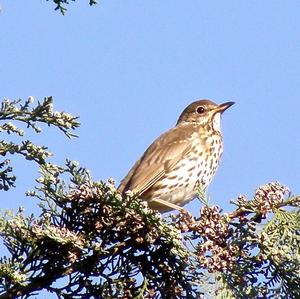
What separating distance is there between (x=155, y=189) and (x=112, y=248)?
10.3ft

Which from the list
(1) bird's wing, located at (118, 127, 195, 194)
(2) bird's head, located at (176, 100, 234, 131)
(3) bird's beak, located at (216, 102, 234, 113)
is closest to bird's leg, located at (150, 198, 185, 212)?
(1) bird's wing, located at (118, 127, 195, 194)

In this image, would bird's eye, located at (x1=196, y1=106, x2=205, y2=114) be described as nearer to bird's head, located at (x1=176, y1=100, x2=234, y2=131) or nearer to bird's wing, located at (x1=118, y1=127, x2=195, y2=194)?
bird's head, located at (x1=176, y1=100, x2=234, y2=131)

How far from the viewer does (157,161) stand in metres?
7.62

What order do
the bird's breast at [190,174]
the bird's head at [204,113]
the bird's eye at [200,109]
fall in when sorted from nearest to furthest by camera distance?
1. the bird's breast at [190,174]
2. the bird's head at [204,113]
3. the bird's eye at [200,109]

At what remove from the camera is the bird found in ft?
23.7

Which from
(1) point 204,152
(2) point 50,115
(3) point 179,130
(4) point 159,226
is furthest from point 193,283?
(3) point 179,130

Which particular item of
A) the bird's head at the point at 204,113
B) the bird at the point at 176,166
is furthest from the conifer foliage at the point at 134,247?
the bird's head at the point at 204,113

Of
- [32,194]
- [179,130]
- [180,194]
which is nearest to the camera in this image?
[32,194]

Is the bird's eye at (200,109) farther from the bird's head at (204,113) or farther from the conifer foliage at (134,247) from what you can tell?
the conifer foliage at (134,247)

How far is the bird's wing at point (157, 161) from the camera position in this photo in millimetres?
7324

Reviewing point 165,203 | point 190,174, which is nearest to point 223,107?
point 190,174

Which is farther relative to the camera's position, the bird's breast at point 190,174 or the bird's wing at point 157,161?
the bird's wing at point 157,161

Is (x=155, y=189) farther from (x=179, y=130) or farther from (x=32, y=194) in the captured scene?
(x=32, y=194)

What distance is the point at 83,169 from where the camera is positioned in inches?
167
